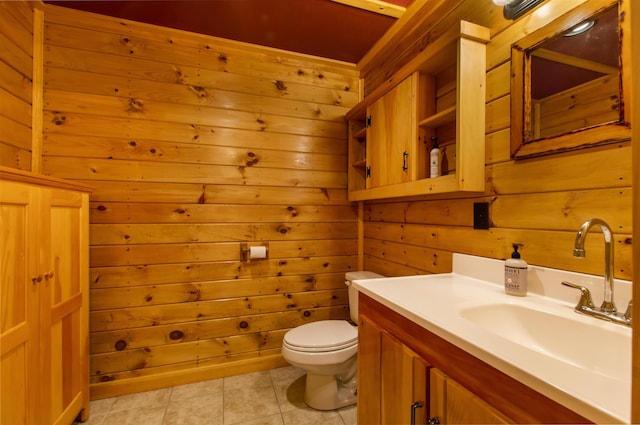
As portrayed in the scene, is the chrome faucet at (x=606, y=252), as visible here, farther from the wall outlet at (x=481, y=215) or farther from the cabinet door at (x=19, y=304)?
the cabinet door at (x=19, y=304)

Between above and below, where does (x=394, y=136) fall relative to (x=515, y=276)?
above

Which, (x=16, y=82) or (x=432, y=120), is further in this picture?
(x=16, y=82)

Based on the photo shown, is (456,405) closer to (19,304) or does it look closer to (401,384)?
(401,384)

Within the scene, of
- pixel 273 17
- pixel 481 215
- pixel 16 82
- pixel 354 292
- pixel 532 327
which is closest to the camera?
pixel 532 327

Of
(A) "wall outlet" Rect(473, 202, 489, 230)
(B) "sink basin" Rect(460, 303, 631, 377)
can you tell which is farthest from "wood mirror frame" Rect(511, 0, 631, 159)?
(B) "sink basin" Rect(460, 303, 631, 377)

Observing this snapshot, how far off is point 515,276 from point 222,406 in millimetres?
1759

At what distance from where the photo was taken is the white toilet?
1612 mm

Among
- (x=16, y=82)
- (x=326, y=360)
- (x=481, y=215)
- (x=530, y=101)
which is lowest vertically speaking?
(x=326, y=360)

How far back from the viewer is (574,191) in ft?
3.16

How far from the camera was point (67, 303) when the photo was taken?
1.46m

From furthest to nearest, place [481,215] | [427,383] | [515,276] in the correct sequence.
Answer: [481,215], [515,276], [427,383]

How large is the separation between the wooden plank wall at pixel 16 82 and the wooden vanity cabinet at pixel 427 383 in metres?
2.04

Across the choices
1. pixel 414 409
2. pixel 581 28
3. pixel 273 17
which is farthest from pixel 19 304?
pixel 581 28

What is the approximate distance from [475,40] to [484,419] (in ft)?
4.60
